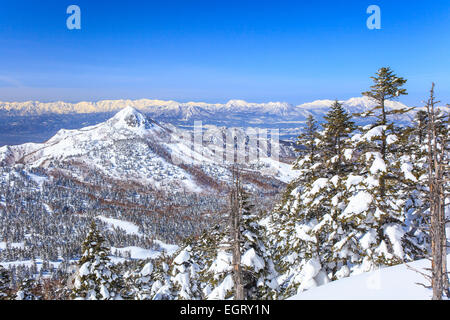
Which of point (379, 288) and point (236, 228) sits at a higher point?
point (236, 228)

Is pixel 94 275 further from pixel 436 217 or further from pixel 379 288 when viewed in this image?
pixel 436 217

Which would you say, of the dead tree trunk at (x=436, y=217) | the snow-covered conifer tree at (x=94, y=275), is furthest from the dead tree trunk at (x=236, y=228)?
the snow-covered conifer tree at (x=94, y=275)

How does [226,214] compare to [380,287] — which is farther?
[226,214]

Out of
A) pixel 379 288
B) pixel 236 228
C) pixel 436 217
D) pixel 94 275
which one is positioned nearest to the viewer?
pixel 436 217

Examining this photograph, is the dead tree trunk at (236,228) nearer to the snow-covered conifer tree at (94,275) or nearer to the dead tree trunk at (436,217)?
the dead tree trunk at (436,217)

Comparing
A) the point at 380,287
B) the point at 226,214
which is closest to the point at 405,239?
the point at 380,287

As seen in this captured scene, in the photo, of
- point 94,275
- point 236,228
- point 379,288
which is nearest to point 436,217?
point 379,288

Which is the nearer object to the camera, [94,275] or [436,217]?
[436,217]

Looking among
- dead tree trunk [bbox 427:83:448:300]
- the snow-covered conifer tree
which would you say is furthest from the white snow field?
the snow-covered conifer tree
